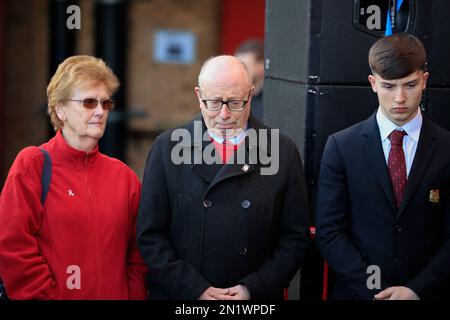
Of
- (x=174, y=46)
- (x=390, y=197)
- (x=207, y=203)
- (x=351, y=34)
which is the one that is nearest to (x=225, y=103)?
(x=207, y=203)

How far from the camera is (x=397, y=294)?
342 cm

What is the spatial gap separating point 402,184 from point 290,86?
971mm

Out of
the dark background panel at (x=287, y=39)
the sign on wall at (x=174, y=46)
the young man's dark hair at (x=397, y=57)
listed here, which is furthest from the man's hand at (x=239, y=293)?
the sign on wall at (x=174, y=46)

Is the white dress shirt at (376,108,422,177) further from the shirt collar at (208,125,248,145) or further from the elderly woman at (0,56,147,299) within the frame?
the elderly woman at (0,56,147,299)

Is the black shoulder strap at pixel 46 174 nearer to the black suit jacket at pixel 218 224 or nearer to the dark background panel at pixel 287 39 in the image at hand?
the black suit jacket at pixel 218 224

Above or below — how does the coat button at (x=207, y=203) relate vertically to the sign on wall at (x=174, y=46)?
below

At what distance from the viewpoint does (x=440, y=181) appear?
3475 mm

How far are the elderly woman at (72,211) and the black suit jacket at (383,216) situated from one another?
0.85 metres

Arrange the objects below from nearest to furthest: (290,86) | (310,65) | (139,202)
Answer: (139,202)
(310,65)
(290,86)

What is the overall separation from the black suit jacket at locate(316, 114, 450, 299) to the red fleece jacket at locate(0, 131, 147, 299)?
84 cm

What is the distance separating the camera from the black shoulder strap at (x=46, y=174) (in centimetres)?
339

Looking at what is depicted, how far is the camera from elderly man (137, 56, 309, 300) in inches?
135
